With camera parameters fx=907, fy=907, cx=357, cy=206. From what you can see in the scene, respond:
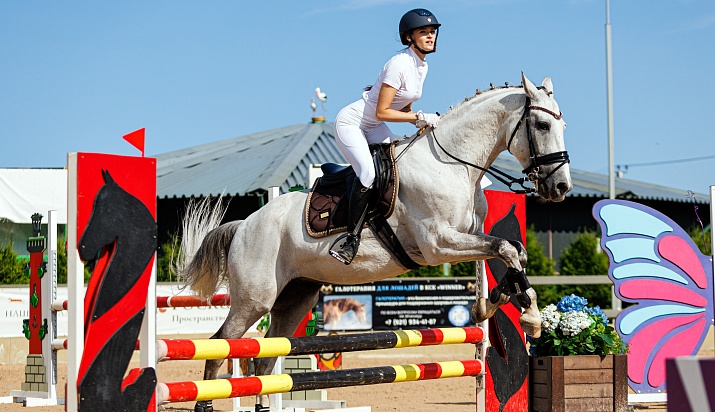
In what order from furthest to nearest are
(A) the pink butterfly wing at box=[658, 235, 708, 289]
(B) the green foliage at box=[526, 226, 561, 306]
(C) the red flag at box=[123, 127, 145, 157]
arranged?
(B) the green foliage at box=[526, 226, 561, 306]
(A) the pink butterfly wing at box=[658, 235, 708, 289]
(C) the red flag at box=[123, 127, 145, 157]

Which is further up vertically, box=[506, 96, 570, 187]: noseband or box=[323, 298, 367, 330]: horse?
box=[506, 96, 570, 187]: noseband

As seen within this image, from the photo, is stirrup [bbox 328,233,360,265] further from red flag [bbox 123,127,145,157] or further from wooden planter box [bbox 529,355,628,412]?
wooden planter box [bbox 529,355,628,412]

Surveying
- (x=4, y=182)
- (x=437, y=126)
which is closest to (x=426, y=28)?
(x=437, y=126)

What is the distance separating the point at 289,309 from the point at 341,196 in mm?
814

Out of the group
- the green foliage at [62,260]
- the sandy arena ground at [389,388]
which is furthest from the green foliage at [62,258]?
the sandy arena ground at [389,388]

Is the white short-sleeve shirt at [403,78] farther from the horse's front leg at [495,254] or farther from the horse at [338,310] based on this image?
the horse at [338,310]

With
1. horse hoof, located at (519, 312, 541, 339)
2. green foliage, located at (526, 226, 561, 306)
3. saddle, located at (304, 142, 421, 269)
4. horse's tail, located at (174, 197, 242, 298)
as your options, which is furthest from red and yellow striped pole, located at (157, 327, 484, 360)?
green foliage, located at (526, 226, 561, 306)

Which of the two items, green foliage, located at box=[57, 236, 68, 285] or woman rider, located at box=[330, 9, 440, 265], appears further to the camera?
green foliage, located at box=[57, 236, 68, 285]

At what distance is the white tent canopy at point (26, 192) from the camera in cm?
1563

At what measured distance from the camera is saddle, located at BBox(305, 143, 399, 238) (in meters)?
4.58

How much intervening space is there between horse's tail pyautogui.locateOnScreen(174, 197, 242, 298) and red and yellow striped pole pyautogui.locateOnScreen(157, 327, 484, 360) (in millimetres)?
1127

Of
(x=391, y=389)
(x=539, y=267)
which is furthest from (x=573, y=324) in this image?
(x=539, y=267)

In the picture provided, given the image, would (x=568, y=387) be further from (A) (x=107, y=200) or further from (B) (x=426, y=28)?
(A) (x=107, y=200)

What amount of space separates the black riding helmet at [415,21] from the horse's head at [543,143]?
545 mm
